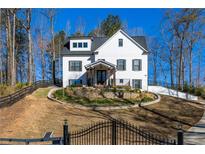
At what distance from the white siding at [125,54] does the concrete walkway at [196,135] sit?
282 inches

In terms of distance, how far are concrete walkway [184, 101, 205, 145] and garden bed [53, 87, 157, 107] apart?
4.34 meters

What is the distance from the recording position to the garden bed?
51.3 feet

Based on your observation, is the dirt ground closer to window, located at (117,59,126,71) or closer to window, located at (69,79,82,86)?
window, located at (69,79,82,86)

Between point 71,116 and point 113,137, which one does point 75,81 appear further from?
point 113,137

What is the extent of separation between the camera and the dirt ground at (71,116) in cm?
1077

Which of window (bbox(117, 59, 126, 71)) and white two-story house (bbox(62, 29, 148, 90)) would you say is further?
window (bbox(117, 59, 126, 71))

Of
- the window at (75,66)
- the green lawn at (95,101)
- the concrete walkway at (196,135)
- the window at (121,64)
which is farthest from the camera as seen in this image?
the window at (75,66)

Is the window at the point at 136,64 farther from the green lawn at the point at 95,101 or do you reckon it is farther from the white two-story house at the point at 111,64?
the green lawn at the point at 95,101

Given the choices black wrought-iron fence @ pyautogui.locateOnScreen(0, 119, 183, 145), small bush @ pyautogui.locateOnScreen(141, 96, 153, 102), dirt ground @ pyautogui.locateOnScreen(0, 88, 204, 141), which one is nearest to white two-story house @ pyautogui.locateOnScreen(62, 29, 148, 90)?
small bush @ pyautogui.locateOnScreen(141, 96, 153, 102)

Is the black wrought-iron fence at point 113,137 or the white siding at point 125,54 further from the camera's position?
the white siding at point 125,54

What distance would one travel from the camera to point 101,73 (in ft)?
65.5

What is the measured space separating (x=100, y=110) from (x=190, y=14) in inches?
397

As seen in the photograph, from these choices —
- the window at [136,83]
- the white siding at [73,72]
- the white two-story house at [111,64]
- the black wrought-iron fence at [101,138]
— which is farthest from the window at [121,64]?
the black wrought-iron fence at [101,138]
